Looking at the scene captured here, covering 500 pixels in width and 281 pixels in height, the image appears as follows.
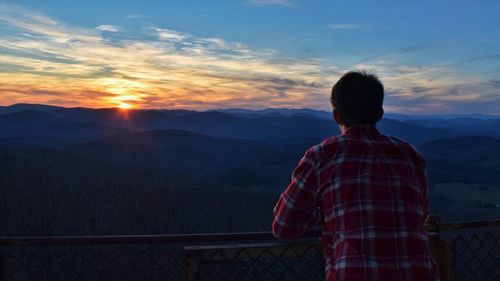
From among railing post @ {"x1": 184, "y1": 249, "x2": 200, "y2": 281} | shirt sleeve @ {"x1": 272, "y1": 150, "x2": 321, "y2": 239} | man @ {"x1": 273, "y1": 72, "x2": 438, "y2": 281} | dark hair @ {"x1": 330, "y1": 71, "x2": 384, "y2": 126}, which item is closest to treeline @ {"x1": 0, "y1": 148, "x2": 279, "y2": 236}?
railing post @ {"x1": 184, "y1": 249, "x2": 200, "y2": 281}

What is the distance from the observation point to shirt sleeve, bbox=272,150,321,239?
2.02 metres

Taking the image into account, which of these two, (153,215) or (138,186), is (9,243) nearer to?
(153,215)

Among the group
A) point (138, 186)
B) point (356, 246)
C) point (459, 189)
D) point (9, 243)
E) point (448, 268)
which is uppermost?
point (356, 246)

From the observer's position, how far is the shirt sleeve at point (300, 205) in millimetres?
2021

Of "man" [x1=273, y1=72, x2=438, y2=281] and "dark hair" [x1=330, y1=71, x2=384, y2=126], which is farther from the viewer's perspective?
"dark hair" [x1=330, y1=71, x2=384, y2=126]

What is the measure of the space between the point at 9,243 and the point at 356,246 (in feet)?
7.40

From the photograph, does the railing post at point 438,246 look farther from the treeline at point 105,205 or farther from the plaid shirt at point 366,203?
the treeline at point 105,205

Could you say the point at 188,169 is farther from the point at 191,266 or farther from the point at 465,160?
the point at 191,266

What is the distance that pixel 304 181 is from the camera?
203 centimetres

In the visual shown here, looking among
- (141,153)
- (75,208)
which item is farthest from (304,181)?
(141,153)

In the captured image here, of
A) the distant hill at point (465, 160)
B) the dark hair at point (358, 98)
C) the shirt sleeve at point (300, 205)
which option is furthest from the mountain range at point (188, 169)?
the dark hair at point (358, 98)

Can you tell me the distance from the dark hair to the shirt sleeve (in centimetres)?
25

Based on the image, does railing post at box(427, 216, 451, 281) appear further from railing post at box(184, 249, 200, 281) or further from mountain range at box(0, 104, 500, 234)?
mountain range at box(0, 104, 500, 234)

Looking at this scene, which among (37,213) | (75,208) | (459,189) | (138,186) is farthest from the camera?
(459,189)
